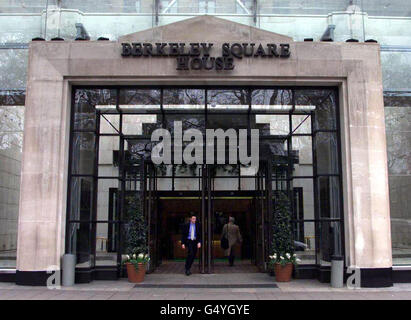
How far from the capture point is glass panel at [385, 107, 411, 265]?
12.6 m

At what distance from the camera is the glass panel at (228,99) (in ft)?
43.6

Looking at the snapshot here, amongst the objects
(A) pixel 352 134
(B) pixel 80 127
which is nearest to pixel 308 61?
(A) pixel 352 134

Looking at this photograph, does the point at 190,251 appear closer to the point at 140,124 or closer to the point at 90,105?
the point at 140,124

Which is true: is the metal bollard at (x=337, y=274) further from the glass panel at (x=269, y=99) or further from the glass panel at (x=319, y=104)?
the glass panel at (x=269, y=99)

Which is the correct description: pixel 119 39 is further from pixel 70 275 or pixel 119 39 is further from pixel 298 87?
pixel 70 275

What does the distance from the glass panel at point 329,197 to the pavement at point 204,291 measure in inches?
77.5

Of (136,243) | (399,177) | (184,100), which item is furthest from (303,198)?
(136,243)

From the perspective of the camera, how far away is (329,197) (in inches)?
505

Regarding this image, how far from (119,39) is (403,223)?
9593 mm

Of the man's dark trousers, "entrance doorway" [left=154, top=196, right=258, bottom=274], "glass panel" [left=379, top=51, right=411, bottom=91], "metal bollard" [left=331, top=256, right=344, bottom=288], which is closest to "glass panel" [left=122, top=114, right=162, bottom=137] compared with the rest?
the man's dark trousers

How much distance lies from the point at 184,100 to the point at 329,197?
5.05 meters

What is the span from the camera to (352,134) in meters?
12.3

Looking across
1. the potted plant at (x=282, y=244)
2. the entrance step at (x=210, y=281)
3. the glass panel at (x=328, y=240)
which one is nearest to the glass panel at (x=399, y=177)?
the glass panel at (x=328, y=240)
